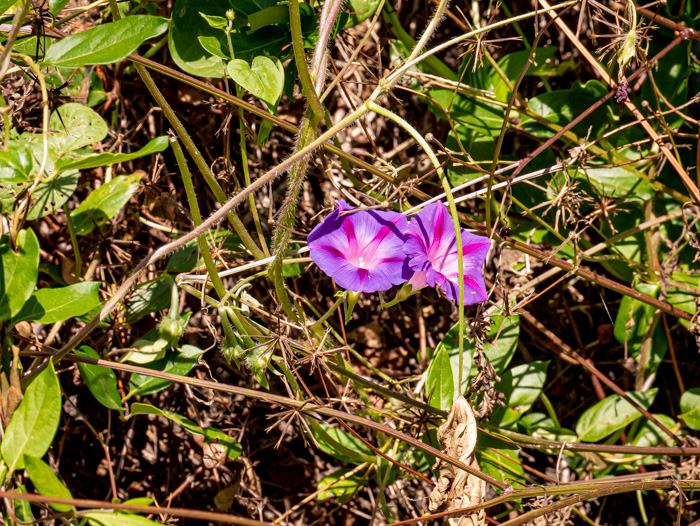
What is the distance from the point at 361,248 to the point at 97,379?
689mm

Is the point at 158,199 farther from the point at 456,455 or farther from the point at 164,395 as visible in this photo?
the point at 456,455

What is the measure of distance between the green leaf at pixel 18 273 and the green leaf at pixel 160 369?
437mm

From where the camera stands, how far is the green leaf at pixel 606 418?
5.63 feet

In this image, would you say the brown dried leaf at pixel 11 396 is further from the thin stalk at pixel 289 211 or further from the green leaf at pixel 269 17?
the green leaf at pixel 269 17

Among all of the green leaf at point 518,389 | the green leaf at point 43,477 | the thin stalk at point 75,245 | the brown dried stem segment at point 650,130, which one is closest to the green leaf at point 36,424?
the green leaf at point 43,477

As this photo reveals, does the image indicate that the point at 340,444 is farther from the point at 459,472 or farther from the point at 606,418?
the point at 606,418

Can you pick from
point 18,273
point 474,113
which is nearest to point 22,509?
point 18,273

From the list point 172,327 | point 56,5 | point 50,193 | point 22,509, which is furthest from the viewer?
point 50,193

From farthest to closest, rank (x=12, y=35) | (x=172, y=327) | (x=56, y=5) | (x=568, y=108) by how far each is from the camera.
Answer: (x=568, y=108)
(x=172, y=327)
(x=56, y=5)
(x=12, y=35)

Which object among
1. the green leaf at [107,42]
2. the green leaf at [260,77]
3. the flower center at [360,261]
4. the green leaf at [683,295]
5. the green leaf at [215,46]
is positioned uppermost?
the green leaf at [107,42]

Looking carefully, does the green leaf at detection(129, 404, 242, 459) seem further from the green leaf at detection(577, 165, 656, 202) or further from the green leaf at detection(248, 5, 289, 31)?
the green leaf at detection(577, 165, 656, 202)

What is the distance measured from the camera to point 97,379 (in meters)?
1.41

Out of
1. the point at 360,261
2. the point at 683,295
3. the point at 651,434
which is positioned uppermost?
the point at 360,261

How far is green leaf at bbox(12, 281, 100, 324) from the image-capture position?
1.24 metres
